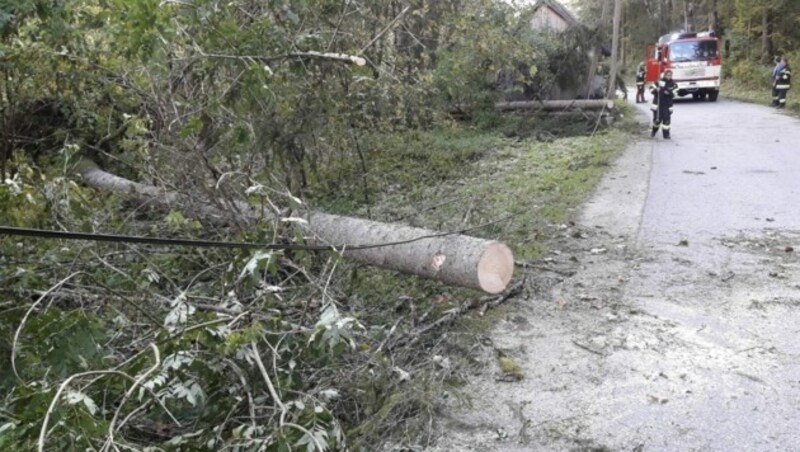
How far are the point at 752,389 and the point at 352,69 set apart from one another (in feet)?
13.1

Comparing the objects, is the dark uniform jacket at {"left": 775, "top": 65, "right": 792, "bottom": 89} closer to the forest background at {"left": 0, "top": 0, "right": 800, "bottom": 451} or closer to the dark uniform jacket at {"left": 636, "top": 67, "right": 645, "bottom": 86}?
the dark uniform jacket at {"left": 636, "top": 67, "right": 645, "bottom": 86}

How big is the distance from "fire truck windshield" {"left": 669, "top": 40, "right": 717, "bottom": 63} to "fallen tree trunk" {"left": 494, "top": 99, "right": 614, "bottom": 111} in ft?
33.2

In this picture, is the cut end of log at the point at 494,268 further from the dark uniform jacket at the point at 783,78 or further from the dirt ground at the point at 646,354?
the dark uniform jacket at the point at 783,78

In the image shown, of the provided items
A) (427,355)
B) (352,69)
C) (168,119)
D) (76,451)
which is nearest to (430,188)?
(352,69)

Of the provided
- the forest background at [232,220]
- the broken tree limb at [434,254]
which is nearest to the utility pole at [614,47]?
the forest background at [232,220]

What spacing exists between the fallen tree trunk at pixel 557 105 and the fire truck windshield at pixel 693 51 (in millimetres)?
10114

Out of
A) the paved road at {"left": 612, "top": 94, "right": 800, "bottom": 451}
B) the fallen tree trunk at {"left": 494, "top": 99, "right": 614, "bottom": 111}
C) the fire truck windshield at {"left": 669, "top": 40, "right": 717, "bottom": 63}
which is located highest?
the fire truck windshield at {"left": 669, "top": 40, "right": 717, "bottom": 63}

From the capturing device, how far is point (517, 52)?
38.2 feet

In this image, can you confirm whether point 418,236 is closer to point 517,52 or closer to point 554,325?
point 554,325

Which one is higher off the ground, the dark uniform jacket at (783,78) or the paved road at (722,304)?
the dark uniform jacket at (783,78)

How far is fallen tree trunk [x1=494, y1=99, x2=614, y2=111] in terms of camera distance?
16.2m

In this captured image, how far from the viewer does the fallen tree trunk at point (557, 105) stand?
16153mm

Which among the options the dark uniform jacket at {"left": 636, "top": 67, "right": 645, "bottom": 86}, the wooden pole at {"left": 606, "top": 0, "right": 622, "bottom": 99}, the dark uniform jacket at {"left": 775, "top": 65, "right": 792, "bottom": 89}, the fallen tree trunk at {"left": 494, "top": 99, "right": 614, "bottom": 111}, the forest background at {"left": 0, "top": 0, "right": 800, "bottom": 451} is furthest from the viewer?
the dark uniform jacket at {"left": 636, "top": 67, "right": 645, "bottom": 86}

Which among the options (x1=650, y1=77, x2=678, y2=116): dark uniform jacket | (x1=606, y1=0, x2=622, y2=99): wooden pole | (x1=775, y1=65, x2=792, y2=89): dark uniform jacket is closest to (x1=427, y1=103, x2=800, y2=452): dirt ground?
(x1=650, y1=77, x2=678, y2=116): dark uniform jacket
